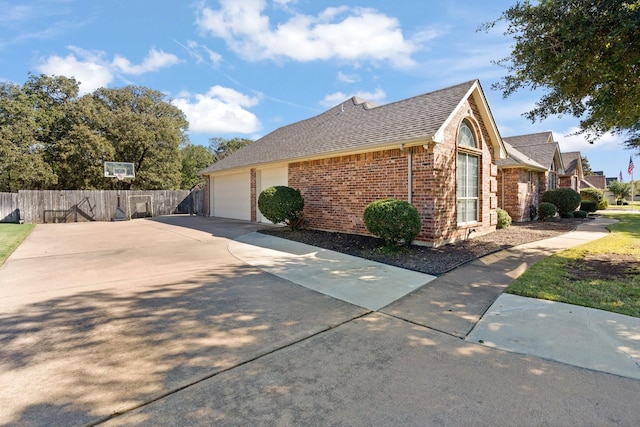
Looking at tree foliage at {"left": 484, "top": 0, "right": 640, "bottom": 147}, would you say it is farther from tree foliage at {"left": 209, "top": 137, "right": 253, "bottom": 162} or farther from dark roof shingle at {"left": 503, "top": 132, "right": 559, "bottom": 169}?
tree foliage at {"left": 209, "top": 137, "right": 253, "bottom": 162}

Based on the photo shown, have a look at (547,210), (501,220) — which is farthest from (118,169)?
(547,210)

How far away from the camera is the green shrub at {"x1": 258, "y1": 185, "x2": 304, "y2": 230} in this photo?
36.8 ft

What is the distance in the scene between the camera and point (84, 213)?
65.2 feet

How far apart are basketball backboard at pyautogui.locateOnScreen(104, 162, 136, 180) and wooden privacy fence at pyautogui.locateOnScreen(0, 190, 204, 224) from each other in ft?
8.60

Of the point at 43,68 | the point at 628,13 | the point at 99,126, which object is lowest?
the point at 628,13

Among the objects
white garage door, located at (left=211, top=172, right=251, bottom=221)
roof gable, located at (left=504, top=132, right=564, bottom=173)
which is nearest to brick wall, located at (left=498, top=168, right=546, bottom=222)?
roof gable, located at (left=504, top=132, right=564, bottom=173)

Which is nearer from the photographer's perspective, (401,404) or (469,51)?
(401,404)

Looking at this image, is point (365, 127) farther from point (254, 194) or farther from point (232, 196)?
point (232, 196)

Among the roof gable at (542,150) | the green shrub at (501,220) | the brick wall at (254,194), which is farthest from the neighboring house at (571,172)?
the brick wall at (254,194)

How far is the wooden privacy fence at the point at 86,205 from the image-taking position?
18.2m

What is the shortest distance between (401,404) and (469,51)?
1036 centimetres

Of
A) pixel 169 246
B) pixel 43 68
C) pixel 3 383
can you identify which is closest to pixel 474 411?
pixel 3 383

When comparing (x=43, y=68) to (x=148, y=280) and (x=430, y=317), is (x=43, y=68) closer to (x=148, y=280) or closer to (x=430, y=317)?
(x=148, y=280)

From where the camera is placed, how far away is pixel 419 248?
28.7 feet
